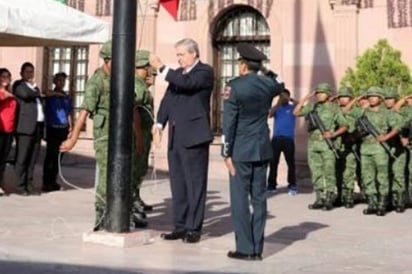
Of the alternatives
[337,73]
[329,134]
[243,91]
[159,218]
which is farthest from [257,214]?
[337,73]

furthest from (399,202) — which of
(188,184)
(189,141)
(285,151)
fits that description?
(189,141)

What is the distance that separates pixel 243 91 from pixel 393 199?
5327 mm

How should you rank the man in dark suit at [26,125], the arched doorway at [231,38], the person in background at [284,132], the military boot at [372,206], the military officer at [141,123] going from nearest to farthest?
1. the military officer at [141,123]
2. the military boot at [372,206]
3. the man in dark suit at [26,125]
4. the person in background at [284,132]
5. the arched doorway at [231,38]

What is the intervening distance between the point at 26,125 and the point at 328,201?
446 cm

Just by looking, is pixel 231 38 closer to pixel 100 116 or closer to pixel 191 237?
pixel 100 116

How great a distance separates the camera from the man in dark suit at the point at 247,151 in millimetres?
7262

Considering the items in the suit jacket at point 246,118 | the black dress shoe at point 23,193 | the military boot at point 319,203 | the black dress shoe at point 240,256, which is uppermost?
the suit jacket at point 246,118

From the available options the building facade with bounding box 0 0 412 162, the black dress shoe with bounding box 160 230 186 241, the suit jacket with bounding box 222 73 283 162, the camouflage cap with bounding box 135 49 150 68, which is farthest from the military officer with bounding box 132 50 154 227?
the building facade with bounding box 0 0 412 162

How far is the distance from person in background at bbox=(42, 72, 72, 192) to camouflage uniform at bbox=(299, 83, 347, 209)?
12.0 feet

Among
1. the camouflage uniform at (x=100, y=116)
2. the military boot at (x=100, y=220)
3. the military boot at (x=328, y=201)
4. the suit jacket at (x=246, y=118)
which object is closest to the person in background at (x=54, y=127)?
the military boot at (x=328, y=201)

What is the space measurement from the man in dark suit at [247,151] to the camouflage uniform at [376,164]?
4.45 meters

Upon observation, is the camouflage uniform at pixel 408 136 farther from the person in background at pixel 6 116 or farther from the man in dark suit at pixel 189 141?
the person in background at pixel 6 116

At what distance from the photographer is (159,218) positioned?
33.4 ft

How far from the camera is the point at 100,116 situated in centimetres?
827
